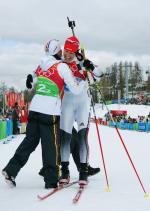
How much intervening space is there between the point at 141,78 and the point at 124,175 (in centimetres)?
13247

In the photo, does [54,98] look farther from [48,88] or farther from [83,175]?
[83,175]

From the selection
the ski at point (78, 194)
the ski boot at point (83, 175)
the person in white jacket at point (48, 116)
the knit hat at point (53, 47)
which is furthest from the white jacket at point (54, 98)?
the ski at point (78, 194)

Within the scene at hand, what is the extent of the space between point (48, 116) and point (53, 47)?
88 centimetres

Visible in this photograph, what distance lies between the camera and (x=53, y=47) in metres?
5.13

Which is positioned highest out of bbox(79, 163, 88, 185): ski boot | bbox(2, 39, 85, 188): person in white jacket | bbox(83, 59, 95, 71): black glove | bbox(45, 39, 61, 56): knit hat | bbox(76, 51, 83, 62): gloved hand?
bbox(45, 39, 61, 56): knit hat

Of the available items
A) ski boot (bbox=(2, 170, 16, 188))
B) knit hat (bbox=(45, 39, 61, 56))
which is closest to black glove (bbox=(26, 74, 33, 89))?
knit hat (bbox=(45, 39, 61, 56))

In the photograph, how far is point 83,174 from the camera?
517 cm

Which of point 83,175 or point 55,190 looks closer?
point 55,190

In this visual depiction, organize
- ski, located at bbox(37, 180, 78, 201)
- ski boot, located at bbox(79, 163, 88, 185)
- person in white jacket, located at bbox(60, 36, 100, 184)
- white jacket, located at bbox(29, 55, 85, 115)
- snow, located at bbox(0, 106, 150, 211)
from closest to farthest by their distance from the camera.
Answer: snow, located at bbox(0, 106, 150, 211) < ski, located at bbox(37, 180, 78, 201) < white jacket, located at bbox(29, 55, 85, 115) < ski boot, located at bbox(79, 163, 88, 185) < person in white jacket, located at bbox(60, 36, 100, 184)

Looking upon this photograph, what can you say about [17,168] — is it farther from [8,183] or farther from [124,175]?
[124,175]

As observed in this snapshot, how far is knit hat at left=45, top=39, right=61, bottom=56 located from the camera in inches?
202

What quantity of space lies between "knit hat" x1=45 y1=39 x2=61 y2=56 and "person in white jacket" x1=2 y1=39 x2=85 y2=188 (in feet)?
0.46

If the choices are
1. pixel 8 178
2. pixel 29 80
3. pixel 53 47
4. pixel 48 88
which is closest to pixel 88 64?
pixel 53 47

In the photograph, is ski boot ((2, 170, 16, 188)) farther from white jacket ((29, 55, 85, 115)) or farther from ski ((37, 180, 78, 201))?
white jacket ((29, 55, 85, 115))
